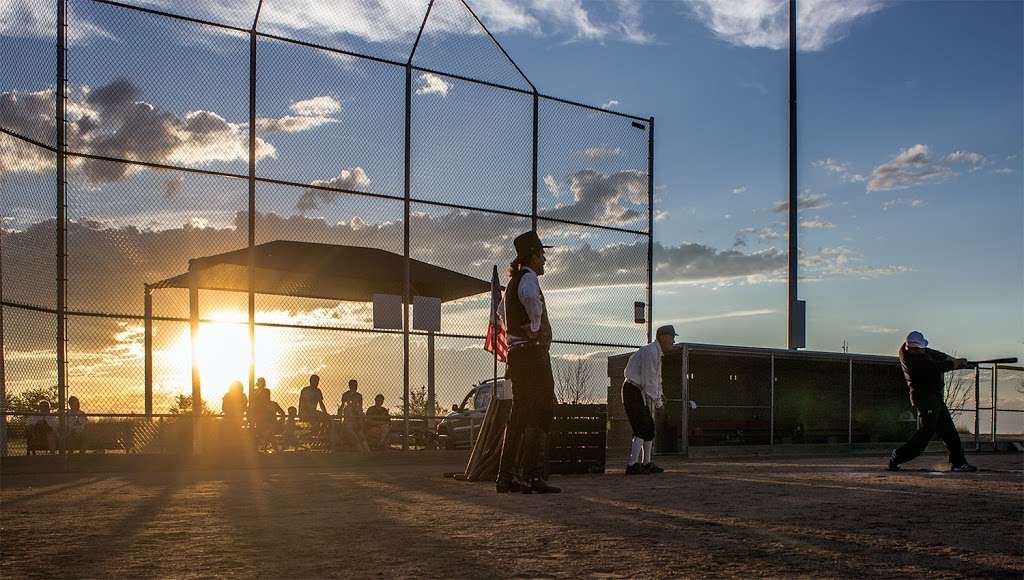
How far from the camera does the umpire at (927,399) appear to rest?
11398mm

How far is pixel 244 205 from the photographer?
13.6 m

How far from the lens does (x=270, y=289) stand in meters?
17.0

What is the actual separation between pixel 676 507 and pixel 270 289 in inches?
444

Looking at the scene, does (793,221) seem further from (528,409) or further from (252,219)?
(528,409)

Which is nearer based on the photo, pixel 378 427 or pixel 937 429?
pixel 937 429

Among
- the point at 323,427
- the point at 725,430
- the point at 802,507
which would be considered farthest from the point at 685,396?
the point at 802,507

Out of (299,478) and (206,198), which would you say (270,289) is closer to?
(206,198)

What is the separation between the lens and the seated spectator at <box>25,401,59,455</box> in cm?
A: 1223

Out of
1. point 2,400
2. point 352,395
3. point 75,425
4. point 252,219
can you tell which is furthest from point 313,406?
point 2,400

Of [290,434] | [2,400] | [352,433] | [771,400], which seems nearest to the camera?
[2,400]

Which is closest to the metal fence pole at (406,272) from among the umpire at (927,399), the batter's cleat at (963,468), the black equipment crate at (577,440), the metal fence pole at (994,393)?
the black equipment crate at (577,440)

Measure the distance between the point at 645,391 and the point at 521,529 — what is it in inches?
226

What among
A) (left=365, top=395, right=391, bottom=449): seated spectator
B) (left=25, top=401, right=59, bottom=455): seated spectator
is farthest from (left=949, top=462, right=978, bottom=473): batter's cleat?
(left=25, top=401, right=59, bottom=455): seated spectator

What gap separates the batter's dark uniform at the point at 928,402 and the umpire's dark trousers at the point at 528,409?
5043 millimetres
